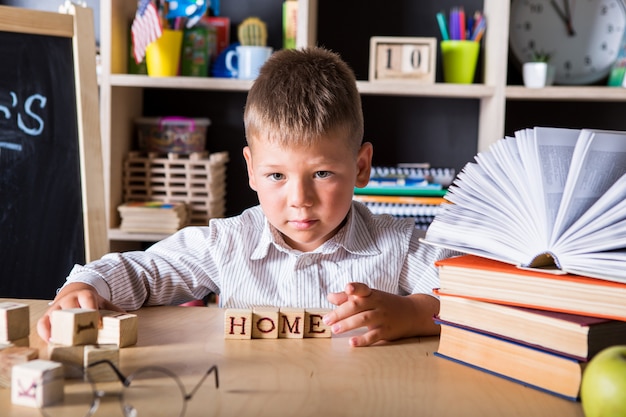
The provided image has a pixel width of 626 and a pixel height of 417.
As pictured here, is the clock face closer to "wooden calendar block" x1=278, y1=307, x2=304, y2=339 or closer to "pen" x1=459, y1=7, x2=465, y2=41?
"pen" x1=459, y1=7, x2=465, y2=41

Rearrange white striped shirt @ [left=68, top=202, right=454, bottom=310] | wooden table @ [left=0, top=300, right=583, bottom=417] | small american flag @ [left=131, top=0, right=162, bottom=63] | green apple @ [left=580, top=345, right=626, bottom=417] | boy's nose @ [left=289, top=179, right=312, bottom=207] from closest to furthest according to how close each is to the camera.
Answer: green apple @ [left=580, top=345, right=626, bottom=417] < wooden table @ [left=0, top=300, right=583, bottom=417] < boy's nose @ [left=289, top=179, right=312, bottom=207] < white striped shirt @ [left=68, top=202, right=454, bottom=310] < small american flag @ [left=131, top=0, right=162, bottom=63]

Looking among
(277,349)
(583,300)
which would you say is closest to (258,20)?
(277,349)

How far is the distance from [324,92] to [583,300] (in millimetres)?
635

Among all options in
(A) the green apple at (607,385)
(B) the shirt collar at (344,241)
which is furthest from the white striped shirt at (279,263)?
(A) the green apple at (607,385)

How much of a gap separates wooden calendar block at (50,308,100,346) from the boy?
23 cm

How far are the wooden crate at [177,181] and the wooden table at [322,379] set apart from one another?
4.26 ft

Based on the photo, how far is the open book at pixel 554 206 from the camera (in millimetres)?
806

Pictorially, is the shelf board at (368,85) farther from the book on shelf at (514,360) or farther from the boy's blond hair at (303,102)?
the book on shelf at (514,360)

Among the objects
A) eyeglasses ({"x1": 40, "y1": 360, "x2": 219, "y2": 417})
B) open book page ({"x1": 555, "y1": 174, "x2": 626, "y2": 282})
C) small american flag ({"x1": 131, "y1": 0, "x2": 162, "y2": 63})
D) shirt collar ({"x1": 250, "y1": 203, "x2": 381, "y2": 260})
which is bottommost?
eyeglasses ({"x1": 40, "y1": 360, "x2": 219, "y2": 417})

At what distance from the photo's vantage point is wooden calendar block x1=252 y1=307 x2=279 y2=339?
964 millimetres

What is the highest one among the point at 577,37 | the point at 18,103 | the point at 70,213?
the point at 577,37

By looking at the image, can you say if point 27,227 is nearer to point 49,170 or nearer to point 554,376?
point 49,170

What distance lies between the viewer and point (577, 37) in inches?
95.2

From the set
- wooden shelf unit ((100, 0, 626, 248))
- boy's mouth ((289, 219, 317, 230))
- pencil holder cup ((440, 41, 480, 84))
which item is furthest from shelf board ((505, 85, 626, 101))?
boy's mouth ((289, 219, 317, 230))
